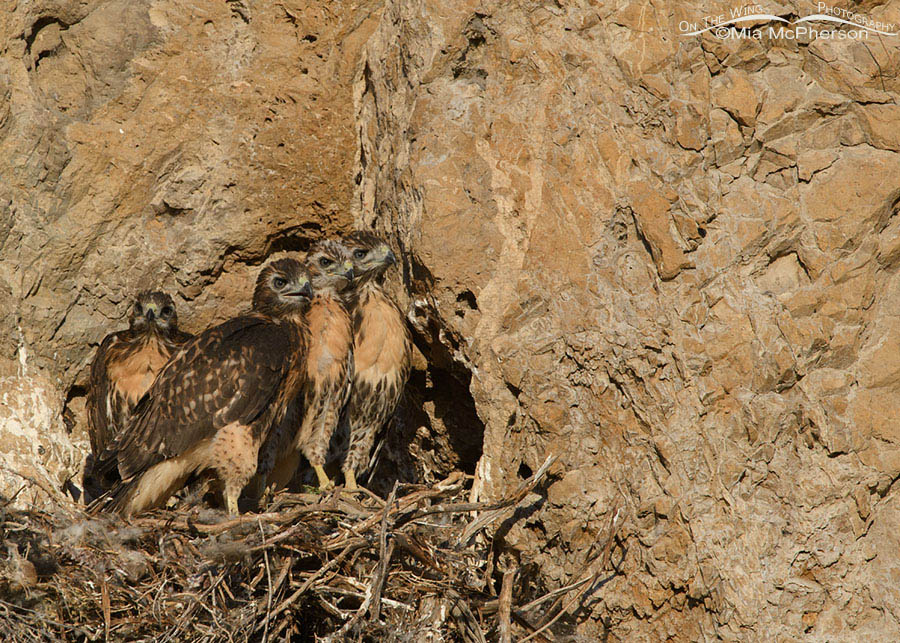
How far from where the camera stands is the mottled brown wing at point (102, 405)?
Answer: 188 inches

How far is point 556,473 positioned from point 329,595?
3.64 ft

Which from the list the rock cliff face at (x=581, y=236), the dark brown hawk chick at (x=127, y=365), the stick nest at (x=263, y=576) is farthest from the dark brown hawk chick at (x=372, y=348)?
the dark brown hawk chick at (x=127, y=365)

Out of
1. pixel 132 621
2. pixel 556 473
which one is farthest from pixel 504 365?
pixel 132 621

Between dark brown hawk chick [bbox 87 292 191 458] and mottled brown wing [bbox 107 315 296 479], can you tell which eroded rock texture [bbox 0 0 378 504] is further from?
mottled brown wing [bbox 107 315 296 479]

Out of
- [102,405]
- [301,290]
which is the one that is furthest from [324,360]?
[102,405]

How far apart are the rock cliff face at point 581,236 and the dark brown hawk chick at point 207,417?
72cm

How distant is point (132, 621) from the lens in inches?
147

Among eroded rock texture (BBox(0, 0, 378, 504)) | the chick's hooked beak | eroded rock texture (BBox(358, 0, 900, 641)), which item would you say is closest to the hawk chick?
eroded rock texture (BBox(0, 0, 378, 504))

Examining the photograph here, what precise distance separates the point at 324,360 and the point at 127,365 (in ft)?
3.30

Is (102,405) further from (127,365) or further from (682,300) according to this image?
(682,300)

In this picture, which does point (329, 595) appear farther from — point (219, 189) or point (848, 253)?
point (848, 253)

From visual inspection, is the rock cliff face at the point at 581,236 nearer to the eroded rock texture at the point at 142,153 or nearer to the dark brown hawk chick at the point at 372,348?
the eroded rock texture at the point at 142,153

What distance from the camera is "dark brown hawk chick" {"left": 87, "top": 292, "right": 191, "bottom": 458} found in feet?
15.8

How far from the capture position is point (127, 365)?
4840 mm
